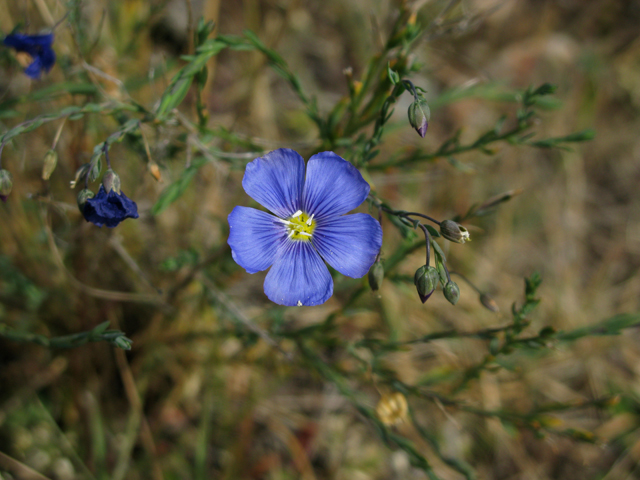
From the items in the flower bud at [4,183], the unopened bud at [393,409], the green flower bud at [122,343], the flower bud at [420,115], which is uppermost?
the flower bud at [420,115]

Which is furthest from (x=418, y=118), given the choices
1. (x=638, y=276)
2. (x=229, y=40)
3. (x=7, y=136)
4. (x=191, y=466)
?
(x=638, y=276)

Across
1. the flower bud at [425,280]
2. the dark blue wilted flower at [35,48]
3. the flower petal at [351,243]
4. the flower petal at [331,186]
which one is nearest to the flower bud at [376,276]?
→ the flower petal at [351,243]

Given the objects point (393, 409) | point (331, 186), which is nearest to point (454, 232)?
point (331, 186)

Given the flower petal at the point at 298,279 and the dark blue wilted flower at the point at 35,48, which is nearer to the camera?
the flower petal at the point at 298,279

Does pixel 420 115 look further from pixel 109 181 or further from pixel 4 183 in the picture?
pixel 4 183

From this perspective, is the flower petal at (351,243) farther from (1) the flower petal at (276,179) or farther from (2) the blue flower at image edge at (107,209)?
(2) the blue flower at image edge at (107,209)

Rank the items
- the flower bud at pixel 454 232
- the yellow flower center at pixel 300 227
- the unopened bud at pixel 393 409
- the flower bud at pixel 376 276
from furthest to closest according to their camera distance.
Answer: the unopened bud at pixel 393 409 < the yellow flower center at pixel 300 227 < the flower bud at pixel 376 276 < the flower bud at pixel 454 232

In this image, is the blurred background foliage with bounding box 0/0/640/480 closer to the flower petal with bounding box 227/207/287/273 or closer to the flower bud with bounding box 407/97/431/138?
the flower petal with bounding box 227/207/287/273
